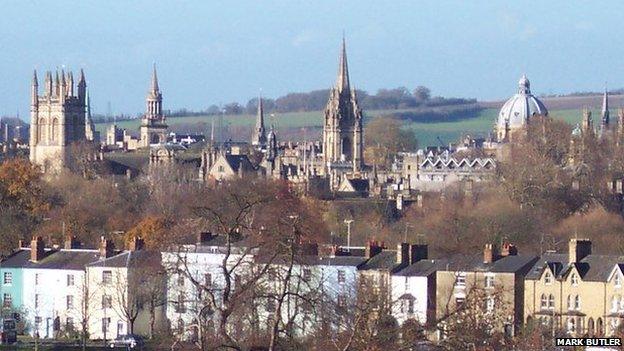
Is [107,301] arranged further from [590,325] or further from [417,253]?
[590,325]

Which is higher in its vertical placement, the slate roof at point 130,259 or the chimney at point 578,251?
the chimney at point 578,251

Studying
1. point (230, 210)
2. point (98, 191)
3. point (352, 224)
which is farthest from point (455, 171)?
point (230, 210)

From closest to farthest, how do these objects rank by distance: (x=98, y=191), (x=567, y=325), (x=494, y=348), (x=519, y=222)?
1. (x=494, y=348)
2. (x=567, y=325)
3. (x=519, y=222)
4. (x=98, y=191)

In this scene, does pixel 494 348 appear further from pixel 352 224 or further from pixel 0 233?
pixel 352 224

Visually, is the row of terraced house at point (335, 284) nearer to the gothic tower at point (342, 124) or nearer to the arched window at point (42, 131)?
the arched window at point (42, 131)

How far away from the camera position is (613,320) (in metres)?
59.6

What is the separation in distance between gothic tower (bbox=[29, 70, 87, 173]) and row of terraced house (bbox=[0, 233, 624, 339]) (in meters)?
89.5

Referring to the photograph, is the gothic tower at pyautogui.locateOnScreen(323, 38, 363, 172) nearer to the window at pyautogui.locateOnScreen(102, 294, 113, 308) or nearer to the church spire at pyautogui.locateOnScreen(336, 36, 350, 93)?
the church spire at pyautogui.locateOnScreen(336, 36, 350, 93)

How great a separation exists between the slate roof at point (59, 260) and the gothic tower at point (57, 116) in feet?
289

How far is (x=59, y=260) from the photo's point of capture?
234ft

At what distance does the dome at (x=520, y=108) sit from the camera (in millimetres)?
178125

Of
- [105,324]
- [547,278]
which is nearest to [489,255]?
[547,278]

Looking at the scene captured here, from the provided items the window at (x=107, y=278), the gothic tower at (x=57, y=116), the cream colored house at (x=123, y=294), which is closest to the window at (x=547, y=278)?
the cream colored house at (x=123, y=294)

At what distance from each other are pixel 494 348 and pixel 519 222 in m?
38.7
